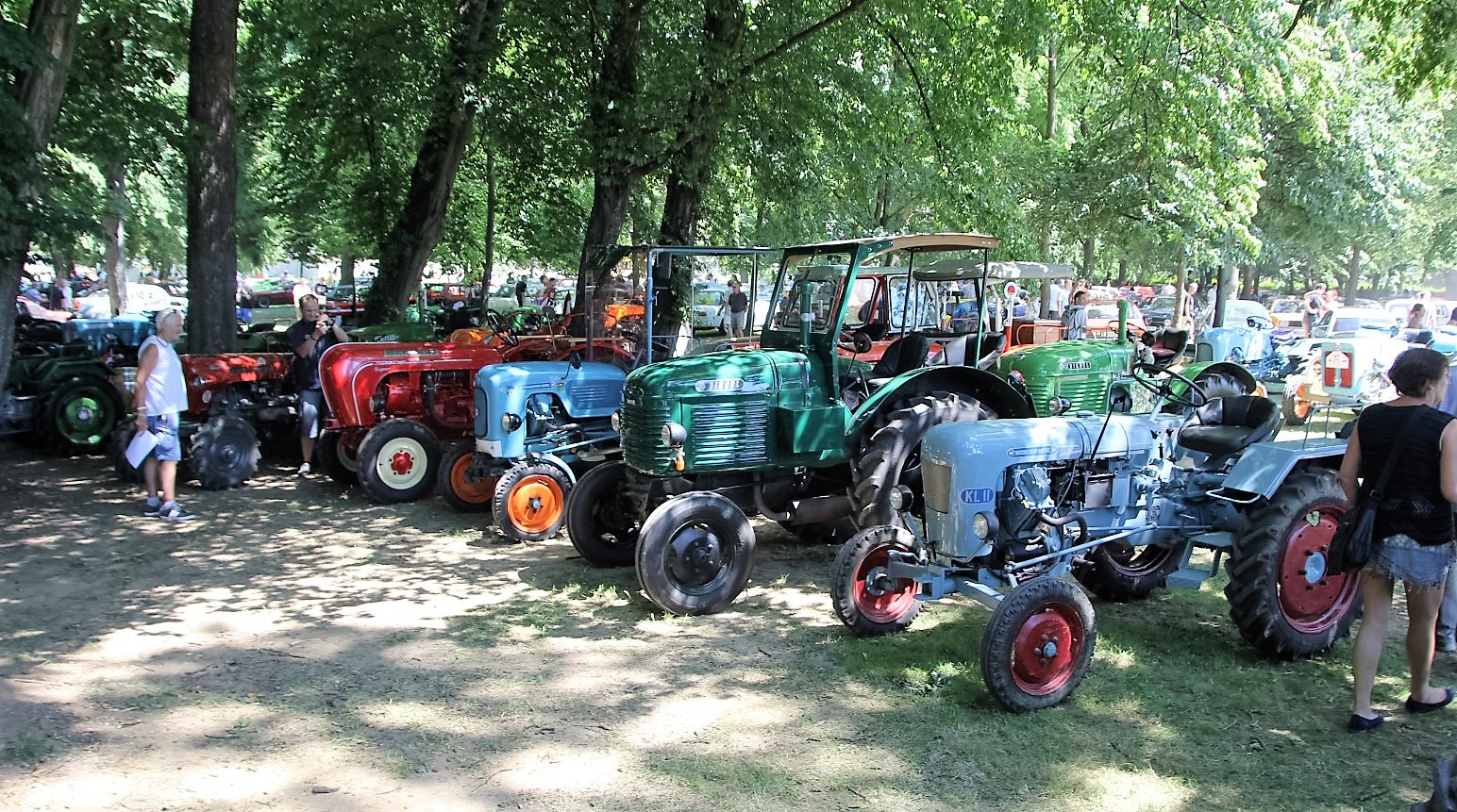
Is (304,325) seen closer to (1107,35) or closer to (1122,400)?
(1122,400)

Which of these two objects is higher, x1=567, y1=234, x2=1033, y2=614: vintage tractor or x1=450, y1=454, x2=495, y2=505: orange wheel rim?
x1=567, y1=234, x2=1033, y2=614: vintage tractor

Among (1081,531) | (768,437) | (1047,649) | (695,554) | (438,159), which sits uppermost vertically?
(438,159)

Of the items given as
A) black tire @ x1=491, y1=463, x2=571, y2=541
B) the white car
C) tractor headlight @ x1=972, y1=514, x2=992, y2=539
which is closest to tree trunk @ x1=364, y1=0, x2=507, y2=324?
black tire @ x1=491, y1=463, x2=571, y2=541

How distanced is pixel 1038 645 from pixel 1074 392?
4.26 meters

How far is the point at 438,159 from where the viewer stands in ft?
46.5

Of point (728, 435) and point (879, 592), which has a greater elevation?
point (728, 435)

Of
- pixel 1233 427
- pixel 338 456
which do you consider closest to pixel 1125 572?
pixel 1233 427

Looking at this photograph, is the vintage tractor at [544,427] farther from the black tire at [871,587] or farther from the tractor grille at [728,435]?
the black tire at [871,587]

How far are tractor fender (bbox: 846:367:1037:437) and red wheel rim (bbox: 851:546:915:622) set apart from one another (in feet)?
4.67

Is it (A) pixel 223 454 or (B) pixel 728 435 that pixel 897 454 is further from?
(A) pixel 223 454

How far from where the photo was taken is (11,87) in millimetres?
8375

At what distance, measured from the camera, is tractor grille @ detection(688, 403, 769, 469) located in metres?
6.49

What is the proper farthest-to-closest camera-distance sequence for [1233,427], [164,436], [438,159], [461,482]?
[438,159] → [461,482] → [164,436] → [1233,427]

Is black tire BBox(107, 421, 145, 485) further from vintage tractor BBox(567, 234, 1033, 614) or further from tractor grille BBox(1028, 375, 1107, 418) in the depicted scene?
tractor grille BBox(1028, 375, 1107, 418)
